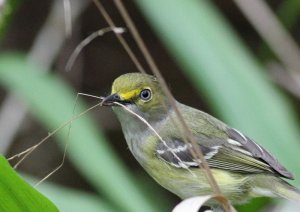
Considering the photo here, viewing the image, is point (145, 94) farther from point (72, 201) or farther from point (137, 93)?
point (72, 201)

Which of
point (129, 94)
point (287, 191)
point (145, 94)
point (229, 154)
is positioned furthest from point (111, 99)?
point (287, 191)

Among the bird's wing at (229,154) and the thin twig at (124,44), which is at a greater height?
the thin twig at (124,44)

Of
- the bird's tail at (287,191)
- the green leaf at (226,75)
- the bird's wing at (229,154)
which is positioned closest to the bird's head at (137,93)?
the bird's wing at (229,154)

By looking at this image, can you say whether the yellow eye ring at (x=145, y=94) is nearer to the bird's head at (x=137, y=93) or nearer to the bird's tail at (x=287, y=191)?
the bird's head at (x=137, y=93)

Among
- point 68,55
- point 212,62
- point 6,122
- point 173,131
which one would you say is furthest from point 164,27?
point 68,55

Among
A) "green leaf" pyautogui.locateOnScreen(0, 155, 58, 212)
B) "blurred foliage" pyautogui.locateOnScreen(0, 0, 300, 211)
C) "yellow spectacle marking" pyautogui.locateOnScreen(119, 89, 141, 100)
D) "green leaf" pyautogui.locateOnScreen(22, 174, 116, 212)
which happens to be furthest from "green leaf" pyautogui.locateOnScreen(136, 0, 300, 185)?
"green leaf" pyautogui.locateOnScreen(0, 155, 58, 212)

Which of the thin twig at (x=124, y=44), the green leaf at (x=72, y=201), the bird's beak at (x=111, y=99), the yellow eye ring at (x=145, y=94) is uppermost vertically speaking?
the thin twig at (x=124, y=44)

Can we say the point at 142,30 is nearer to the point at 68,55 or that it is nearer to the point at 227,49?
the point at 68,55
